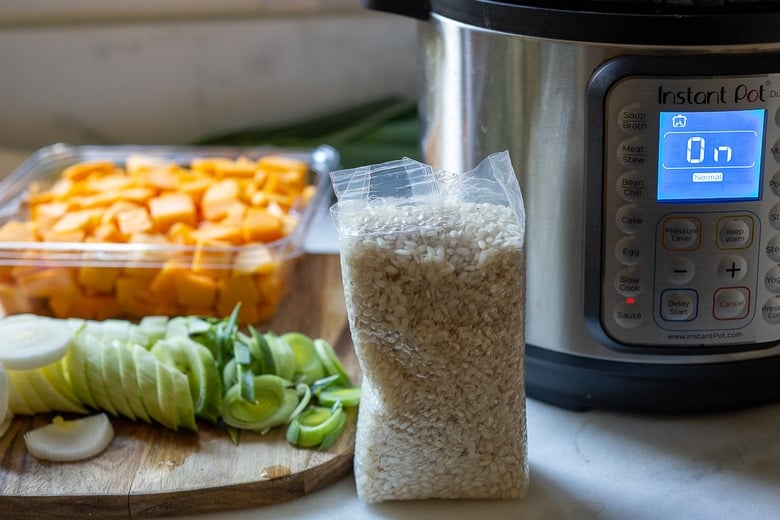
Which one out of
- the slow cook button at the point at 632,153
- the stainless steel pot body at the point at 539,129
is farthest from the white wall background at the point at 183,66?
the slow cook button at the point at 632,153

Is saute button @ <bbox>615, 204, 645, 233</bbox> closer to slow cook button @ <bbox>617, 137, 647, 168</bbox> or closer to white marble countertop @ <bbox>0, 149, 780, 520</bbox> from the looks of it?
slow cook button @ <bbox>617, 137, 647, 168</bbox>

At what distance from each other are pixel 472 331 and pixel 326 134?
739mm

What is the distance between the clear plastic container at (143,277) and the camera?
1.01 m

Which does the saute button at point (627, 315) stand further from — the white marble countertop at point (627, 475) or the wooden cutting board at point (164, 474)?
the wooden cutting board at point (164, 474)

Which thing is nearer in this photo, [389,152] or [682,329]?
[682,329]

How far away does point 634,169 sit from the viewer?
0.73 metres

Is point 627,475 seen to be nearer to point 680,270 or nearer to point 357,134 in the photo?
point 680,270

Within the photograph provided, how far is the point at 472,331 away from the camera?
68cm

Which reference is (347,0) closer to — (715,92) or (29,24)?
(29,24)

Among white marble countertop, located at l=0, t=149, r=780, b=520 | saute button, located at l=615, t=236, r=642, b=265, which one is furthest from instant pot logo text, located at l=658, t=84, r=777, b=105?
white marble countertop, located at l=0, t=149, r=780, b=520

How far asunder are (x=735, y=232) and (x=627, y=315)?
0.33ft

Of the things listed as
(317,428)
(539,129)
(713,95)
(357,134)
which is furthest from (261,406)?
(357,134)

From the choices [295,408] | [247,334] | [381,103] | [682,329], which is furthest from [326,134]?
[682,329]

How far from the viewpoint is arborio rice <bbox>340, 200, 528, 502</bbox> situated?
0.66 metres
